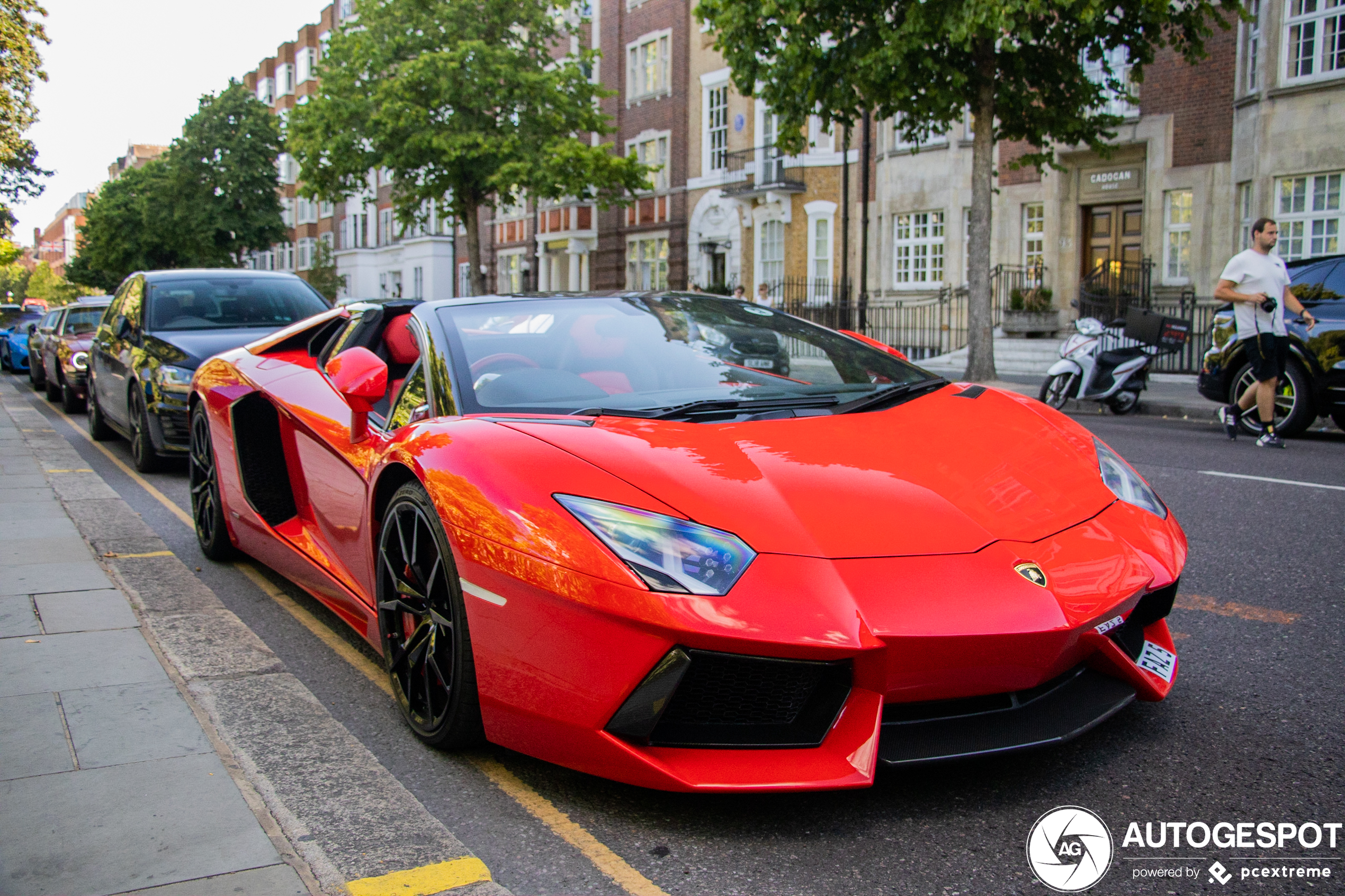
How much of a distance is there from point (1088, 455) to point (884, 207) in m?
27.0

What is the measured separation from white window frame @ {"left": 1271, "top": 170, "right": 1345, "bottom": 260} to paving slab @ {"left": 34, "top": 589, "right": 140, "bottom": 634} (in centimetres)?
2097

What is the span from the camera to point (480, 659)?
278 centimetres

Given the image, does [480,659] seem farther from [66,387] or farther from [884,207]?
[884,207]

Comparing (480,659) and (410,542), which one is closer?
(480,659)

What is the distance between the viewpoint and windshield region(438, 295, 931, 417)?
3371 mm

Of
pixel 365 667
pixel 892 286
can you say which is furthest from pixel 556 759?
pixel 892 286

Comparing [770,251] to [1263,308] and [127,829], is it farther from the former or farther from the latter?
[127,829]

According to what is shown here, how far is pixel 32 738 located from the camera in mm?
3125

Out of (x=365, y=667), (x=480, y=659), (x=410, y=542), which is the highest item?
(x=410, y=542)

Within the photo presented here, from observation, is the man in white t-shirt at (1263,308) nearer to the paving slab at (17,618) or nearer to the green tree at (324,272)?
the paving slab at (17,618)

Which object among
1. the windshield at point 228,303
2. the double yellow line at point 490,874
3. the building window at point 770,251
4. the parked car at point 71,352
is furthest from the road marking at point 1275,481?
the building window at point 770,251

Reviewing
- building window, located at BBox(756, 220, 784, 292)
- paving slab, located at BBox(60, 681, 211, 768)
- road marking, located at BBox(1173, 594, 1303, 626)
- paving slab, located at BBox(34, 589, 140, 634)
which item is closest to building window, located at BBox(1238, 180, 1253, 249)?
building window, located at BBox(756, 220, 784, 292)

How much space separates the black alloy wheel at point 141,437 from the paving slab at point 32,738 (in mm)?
5457

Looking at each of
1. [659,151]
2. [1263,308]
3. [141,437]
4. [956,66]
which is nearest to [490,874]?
[141,437]
